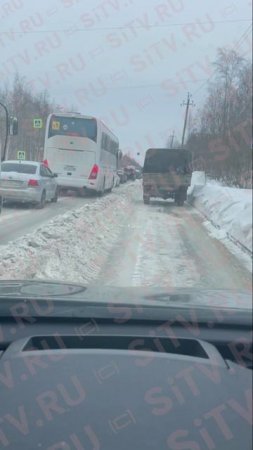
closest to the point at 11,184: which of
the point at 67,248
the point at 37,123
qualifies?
the point at 37,123

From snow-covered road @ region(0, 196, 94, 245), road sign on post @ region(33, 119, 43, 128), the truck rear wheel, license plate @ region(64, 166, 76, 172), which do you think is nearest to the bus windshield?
road sign on post @ region(33, 119, 43, 128)

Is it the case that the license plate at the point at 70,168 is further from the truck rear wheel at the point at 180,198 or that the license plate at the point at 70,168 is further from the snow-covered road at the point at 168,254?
the truck rear wheel at the point at 180,198

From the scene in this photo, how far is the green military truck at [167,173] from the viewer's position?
4.69m

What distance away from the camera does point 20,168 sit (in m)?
16.7

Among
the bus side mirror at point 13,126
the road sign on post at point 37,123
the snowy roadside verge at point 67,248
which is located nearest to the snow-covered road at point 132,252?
the snowy roadside verge at point 67,248

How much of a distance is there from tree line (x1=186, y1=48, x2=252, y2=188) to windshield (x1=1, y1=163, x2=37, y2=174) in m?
11.6

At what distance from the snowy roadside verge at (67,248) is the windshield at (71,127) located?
149 centimetres

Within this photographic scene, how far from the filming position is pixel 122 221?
417 inches

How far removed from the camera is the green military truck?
15.4ft

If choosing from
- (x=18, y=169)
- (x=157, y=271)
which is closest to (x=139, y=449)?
(x=157, y=271)

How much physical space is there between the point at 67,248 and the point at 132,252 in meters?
1.16

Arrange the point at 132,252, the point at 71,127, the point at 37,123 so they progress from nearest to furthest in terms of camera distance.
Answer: the point at 132,252
the point at 37,123
the point at 71,127

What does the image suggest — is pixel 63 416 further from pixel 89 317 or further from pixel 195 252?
pixel 195 252

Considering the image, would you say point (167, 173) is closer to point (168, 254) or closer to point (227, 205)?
point (227, 205)
